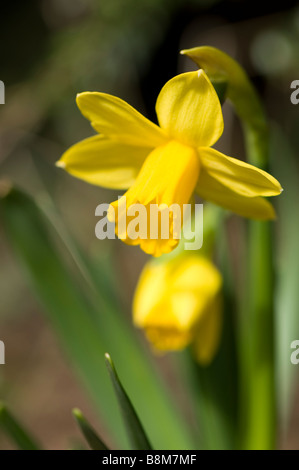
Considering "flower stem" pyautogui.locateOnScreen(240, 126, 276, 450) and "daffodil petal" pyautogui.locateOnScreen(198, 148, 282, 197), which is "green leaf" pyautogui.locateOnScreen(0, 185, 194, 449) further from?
"daffodil petal" pyautogui.locateOnScreen(198, 148, 282, 197)

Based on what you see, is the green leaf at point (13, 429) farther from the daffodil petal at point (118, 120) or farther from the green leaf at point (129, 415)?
the daffodil petal at point (118, 120)

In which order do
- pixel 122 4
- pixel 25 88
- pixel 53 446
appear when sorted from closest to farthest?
pixel 53 446, pixel 122 4, pixel 25 88

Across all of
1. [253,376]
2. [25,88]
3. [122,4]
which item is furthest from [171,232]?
[25,88]

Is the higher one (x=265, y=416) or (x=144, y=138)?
(x=144, y=138)

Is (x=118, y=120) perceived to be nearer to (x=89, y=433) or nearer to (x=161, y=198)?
(x=161, y=198)

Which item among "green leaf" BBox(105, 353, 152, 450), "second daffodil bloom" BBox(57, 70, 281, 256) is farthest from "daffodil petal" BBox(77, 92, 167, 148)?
"green leaf" BBox(105, 353, 152, 450)

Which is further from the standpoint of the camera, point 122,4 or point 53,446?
point 122,4

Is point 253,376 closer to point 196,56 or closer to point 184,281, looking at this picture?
point 184,281

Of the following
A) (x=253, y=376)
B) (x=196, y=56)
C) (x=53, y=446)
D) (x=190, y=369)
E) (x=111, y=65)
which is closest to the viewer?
(x=196, y=56)
